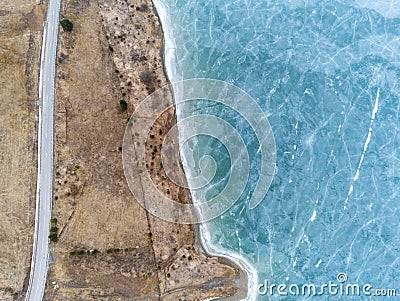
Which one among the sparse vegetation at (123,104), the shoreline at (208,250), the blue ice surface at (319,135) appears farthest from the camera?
the sparse vegetation at (123,104)

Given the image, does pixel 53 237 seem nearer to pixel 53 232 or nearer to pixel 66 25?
pixel 53 232

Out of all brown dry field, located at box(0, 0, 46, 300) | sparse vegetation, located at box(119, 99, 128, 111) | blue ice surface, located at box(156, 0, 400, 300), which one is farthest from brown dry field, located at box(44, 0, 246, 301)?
blue ice surface, located at box(156, 0, 400, 300)

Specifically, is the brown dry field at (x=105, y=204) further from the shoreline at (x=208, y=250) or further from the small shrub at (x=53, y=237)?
the small shrub at (x=53, y=237)

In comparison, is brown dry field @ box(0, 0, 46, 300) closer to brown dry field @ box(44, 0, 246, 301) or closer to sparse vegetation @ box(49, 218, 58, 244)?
sparse vegetation @ box(49, 218, 58, 244)

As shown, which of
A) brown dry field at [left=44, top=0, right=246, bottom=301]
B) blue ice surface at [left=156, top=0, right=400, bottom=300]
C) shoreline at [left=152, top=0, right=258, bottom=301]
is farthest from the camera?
shoreline at [left=152, top=0, right=258, bottom=301]

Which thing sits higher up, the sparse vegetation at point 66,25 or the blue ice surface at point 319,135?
the sparse vegetation at point 66,25

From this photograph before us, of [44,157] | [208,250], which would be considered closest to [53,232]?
[44,157]

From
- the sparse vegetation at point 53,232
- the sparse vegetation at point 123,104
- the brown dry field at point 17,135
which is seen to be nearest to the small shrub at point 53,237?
the sparse vegetation at point 53,232

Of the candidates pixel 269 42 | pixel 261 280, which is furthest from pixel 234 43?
pixel 261 280
